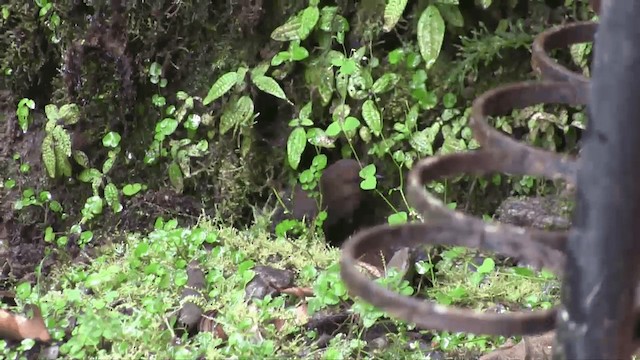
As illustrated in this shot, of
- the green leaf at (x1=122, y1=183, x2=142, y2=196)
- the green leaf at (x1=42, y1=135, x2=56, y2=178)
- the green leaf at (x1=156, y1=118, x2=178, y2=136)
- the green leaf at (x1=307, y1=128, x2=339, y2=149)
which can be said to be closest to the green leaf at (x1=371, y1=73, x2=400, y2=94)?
the green leaf at (x1=307, y1=128, x2=339, y2=149)

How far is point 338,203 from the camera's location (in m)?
2.40

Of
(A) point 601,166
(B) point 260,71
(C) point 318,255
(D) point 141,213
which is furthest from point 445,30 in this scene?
(A) point 601,166

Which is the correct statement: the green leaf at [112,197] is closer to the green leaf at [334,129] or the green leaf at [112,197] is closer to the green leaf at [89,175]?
the green leaf at [89,175]

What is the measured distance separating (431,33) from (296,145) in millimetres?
541

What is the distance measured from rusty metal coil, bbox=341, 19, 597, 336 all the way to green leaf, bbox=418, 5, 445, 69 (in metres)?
1.10

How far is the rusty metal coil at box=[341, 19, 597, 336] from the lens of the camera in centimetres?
85

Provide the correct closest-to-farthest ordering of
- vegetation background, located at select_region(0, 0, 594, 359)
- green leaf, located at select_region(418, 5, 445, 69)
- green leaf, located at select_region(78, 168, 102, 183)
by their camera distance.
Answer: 1. vegetation background, located at select_region(0, 0, 594, 359)
2. green leaf, located at select_region(418, 5, 445, 69)
3. green leaf, located at select_region(78, 168, 102, 183)

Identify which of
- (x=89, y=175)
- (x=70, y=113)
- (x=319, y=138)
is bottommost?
(x=89, y=175)

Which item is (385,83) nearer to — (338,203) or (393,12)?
(393,12)

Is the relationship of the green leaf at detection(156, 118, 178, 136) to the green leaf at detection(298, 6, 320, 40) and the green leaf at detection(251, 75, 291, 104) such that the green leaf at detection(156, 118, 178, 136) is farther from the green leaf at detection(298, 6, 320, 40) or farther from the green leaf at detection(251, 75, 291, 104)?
the green leaf at detection(298, 6, 320, 40)

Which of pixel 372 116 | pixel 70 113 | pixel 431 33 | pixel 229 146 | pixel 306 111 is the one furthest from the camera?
pixel 70 113

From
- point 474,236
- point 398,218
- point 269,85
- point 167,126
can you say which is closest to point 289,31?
point 269,85

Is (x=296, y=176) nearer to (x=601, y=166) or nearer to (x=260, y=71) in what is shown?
(x=260, y=71)

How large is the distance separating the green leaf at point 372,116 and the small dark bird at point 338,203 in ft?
0.50
